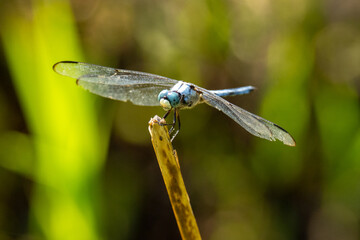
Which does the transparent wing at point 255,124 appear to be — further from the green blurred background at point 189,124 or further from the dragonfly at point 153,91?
the green blurred background at point 189,124

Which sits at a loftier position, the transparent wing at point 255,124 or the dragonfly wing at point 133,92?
the dragonfly wing at point 133,92

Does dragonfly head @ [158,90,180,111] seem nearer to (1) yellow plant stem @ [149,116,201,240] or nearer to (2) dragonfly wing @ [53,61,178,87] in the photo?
(2) dragonfly wing @ [53,61,178,87]

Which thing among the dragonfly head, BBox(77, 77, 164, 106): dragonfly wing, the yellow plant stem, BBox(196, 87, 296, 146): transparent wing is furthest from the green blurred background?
the yellow plant stem

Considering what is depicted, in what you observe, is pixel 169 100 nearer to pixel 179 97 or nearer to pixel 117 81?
pixel 179 97

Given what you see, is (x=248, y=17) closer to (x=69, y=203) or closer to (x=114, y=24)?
(x=114, y=24)

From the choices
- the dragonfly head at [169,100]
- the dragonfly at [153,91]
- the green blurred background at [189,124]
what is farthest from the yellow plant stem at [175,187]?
the green blurred background at [189,124]

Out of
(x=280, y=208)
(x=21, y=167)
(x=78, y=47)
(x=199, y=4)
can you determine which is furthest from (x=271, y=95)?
(x=21, y=167)

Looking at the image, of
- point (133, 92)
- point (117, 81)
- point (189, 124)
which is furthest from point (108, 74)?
point (189, 124)
